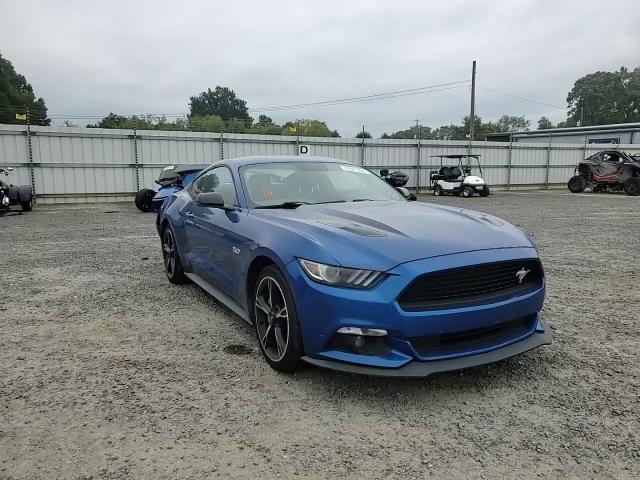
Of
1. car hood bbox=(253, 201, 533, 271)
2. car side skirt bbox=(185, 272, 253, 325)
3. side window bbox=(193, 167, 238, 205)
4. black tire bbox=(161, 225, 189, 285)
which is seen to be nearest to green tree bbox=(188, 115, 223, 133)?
black tire bbox=(161, 225, 189, 285)

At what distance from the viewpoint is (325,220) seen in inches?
127

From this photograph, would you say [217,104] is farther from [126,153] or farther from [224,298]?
[224,298]

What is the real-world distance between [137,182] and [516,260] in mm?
16657

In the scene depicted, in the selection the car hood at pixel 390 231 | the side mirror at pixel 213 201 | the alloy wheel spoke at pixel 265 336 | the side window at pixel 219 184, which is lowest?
the alloy wheel spoke at pixel 265 336

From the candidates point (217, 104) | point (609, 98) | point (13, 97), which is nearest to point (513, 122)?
point (609, 98)

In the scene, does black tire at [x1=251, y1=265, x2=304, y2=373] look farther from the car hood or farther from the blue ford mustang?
the car hood

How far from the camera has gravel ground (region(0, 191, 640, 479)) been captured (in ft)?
7.19

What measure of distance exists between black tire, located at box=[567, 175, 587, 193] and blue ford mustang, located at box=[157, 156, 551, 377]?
71.9 ft

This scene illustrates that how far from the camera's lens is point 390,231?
297cm

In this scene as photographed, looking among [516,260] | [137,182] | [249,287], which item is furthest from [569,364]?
[137,182]

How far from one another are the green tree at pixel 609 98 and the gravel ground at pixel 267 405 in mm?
93208

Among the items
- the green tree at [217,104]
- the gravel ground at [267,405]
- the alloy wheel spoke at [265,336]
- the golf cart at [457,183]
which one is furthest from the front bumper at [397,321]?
the green tree at [217,104]

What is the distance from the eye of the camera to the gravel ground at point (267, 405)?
219 cm

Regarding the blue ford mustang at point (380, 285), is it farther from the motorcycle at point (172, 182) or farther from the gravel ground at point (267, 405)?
the motorcycle at point (172, 182)
